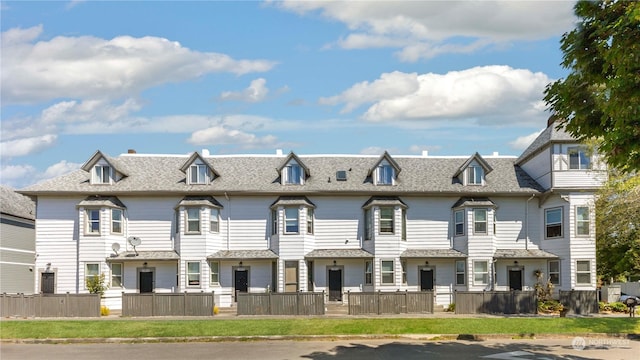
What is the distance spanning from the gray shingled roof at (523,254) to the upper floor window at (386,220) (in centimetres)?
612

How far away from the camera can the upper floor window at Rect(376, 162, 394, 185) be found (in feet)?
131

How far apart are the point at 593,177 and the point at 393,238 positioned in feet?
37.2

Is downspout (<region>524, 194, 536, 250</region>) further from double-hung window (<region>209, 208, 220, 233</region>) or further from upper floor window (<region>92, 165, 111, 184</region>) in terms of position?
upper floor window (<region>92, 165, 111, 184</region>)

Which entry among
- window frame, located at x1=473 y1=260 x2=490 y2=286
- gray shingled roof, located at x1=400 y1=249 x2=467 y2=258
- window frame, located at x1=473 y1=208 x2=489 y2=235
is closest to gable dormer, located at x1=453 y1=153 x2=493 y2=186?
window frame, located at x1=473 y1=208 x2=489 y2=235

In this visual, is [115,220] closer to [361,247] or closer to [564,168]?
[361,247]

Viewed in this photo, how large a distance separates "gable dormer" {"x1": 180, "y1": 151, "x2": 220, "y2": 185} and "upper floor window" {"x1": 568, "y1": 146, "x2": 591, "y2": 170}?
2006 cm

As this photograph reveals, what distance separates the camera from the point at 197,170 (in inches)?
1549

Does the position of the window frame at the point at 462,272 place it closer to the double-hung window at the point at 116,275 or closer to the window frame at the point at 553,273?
the window frame at the point at 553,273

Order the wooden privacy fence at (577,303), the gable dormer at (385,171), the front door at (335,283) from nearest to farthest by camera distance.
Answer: the wooden privacy fence at (577,303), the front door at (335,283), the gable dormer at (385,171)

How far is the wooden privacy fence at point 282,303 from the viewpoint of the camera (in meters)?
31.4

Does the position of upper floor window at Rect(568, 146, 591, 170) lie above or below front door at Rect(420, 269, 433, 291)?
above

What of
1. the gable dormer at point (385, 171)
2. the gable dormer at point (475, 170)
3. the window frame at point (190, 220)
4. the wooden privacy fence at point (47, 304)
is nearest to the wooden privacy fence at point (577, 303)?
the gable dormer at point (475, 170)

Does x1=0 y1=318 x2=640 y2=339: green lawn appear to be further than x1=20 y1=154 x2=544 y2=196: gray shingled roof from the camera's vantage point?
No

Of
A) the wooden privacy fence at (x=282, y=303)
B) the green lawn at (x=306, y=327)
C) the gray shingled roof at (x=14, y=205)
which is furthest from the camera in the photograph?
the gray shingled roof at (x=14, y=205)
